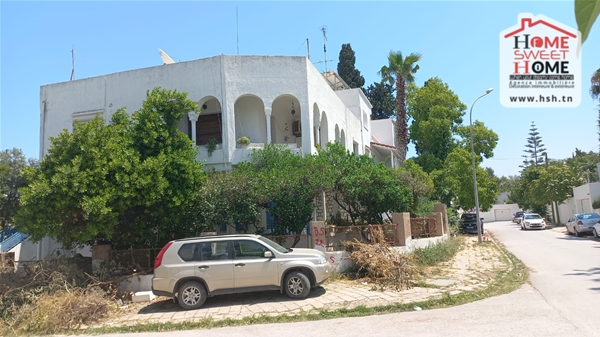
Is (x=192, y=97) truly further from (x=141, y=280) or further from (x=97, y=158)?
(x=141, y=280)

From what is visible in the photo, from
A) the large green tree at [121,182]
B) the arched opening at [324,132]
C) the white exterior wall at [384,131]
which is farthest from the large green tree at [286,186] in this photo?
the white exterior wall at [384,131]

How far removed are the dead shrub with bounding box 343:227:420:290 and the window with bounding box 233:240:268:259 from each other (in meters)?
3.41

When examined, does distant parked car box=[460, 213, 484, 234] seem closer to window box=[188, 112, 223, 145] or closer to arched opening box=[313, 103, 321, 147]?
arched opening box=[313, 103, 321, 147]

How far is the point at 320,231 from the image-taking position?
44.4 ft

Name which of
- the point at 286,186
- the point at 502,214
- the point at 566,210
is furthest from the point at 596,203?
the point at 502,214

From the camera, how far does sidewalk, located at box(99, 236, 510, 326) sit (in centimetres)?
964

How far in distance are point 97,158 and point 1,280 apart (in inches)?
161

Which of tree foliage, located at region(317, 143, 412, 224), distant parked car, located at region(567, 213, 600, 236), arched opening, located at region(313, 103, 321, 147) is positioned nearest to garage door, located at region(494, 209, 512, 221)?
distant parked car, located at region(567, 213, 600, 236)

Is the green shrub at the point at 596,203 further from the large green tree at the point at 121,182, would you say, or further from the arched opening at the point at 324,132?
the large green tree at the point at 121,182

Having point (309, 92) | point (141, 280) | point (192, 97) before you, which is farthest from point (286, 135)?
point (141, 280)

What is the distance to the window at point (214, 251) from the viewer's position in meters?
10.5

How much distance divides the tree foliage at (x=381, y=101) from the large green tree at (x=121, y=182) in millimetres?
35726

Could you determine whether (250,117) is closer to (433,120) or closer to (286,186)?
(286,186)

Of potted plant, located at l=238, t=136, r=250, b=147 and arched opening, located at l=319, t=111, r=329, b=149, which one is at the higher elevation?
arched opening, located at l=319, t=111, r=329, b=149
